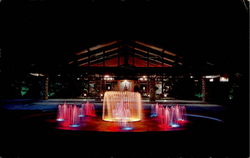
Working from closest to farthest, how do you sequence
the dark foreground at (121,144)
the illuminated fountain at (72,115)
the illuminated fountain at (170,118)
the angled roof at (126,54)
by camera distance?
the dark foreground at (121,144)
the illuminated fountain at (170,118)
the illuminated fountain at (72,115)
the angled roof at (126,54)

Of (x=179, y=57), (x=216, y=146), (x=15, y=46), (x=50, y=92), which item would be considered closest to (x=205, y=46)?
(x=179, y=57)

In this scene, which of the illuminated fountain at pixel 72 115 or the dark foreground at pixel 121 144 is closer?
the dark foreground at pixel 121 144

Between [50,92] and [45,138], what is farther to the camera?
[50,92]

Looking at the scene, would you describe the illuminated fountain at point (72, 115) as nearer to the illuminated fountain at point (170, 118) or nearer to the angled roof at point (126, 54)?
the illuminated fountain at point (170, 118)

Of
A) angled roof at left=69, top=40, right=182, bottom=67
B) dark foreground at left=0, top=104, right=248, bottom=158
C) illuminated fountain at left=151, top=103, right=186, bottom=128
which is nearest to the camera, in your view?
dark foreground at left=0, top=104, right=248, bottom=158

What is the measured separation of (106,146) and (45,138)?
206 centimetres

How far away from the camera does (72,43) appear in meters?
17.2

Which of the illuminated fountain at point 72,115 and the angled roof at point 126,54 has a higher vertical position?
the angled roof at point 126,54

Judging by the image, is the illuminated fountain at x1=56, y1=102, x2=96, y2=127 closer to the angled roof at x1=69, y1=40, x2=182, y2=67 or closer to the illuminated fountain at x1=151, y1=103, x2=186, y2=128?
the illuminated fountain at x1=151, y1=103, x2=186, y2=128

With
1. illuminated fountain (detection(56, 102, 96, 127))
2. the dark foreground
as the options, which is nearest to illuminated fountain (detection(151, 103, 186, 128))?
the dark foreground

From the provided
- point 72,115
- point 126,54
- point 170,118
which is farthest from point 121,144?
point 126,54

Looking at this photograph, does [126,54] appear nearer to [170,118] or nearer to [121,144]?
[170,118]

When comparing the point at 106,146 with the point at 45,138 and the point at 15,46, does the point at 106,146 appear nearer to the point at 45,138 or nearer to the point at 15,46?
the point at 45,138

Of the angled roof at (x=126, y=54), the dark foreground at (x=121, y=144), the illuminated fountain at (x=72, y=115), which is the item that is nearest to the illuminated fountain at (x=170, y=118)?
the dark foreground at (x=121, y=144)
